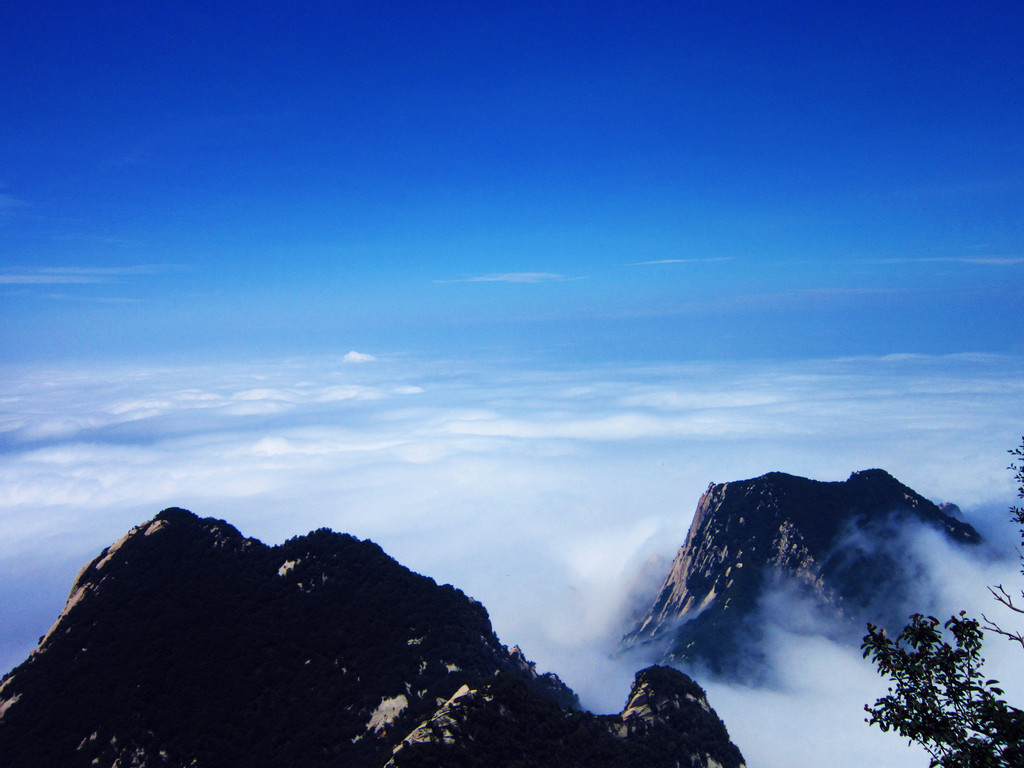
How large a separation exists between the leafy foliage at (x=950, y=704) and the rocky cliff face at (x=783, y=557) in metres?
56.8

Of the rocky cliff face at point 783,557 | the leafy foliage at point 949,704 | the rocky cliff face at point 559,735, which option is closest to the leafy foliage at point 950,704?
the leafy foliage at point 949,704

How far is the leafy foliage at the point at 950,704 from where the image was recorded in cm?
1027

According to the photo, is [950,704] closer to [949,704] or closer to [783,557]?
[949,704]

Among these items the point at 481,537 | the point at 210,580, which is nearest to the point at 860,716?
the point at 210,580

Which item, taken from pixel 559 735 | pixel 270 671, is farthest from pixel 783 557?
pixel 270 671

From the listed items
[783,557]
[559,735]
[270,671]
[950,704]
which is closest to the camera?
[950,704]

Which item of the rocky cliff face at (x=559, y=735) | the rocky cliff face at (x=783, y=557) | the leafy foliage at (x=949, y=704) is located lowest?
the rocky cliff face at (x=783, y=557)

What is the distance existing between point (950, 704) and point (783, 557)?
67787mm

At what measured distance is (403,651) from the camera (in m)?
39.5

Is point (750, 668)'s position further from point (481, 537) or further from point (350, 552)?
point (481, 537)

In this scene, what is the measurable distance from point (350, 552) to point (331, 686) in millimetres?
11319

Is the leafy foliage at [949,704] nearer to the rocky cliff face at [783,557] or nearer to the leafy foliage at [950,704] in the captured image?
the leafy foliage at [950,704]

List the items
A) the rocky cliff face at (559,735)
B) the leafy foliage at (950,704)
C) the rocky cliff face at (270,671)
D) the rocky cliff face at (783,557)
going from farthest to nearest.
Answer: the rocky cliff face at (783,557), the rocky cliff face at (270,671), the rocky cliff face at (559,735), the leafy foliage at (950,704)

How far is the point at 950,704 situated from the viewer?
11.1m
